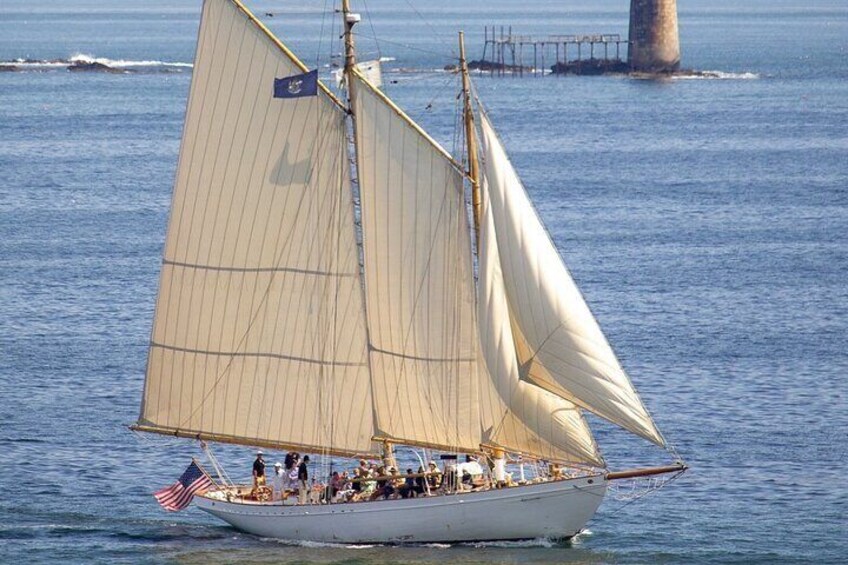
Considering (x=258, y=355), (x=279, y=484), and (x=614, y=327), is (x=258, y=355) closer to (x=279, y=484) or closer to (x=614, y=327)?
(x=279, y=484)

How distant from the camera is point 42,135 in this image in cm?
14962

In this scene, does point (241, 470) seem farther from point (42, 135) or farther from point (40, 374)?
point (42, 135)

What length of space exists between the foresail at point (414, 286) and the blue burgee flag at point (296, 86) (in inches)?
43.0

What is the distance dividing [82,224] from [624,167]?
4238 cm

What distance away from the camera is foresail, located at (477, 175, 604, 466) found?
47.8 m

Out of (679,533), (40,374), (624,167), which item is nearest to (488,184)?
(679,533)

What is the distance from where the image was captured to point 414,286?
49.3 m

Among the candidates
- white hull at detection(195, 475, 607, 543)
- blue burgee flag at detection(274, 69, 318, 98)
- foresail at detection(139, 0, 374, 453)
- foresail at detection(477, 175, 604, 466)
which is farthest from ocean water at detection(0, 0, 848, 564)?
foresail at detection(139, 0, 374, 453)

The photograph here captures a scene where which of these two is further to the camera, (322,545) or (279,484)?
(279,484)

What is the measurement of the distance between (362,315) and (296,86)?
6.19 metres

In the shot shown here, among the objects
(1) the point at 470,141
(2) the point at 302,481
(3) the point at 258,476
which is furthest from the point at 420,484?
(1) the point at 470,141

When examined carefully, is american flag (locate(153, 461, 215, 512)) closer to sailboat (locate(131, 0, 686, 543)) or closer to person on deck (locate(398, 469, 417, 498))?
sailboat (locate(131, 0, 686, 543))

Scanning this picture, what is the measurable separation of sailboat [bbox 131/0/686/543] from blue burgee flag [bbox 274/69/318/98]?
0.06 metres

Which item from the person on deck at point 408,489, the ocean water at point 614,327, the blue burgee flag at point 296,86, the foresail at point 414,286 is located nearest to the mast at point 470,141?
the foresail at point 414,286
